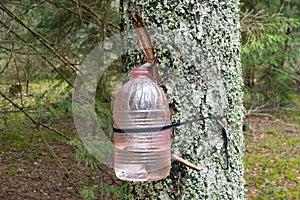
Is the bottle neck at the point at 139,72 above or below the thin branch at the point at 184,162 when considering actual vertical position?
above

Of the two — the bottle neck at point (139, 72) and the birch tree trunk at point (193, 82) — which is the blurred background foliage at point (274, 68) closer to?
the birch tree trunk at point (193, 82)

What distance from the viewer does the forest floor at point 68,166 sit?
5023 mm

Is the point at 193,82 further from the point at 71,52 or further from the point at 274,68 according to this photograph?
the point at 274,68

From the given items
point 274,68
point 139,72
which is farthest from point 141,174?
point 274,68

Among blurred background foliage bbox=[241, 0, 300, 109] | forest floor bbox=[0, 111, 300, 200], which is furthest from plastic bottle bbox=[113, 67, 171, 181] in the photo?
blurred background foliage bbox=[241, 0, 300, 109]

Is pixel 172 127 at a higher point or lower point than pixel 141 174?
higher

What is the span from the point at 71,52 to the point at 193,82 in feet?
10.0

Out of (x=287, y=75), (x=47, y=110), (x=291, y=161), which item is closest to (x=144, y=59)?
(x=47, y=110)

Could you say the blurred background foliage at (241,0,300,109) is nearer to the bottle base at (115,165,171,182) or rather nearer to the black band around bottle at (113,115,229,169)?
the black band around bottle at (113,115,229,169)

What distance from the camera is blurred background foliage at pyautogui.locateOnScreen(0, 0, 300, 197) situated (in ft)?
11.8

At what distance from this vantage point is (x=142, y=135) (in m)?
1.17

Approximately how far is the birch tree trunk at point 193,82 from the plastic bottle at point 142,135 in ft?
0.20

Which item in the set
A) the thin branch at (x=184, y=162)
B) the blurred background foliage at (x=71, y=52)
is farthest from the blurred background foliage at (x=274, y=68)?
the thin branch at (x=184, y=162)

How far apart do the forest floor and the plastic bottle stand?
9.12 ft
